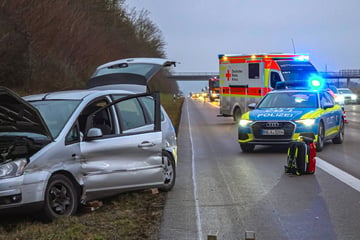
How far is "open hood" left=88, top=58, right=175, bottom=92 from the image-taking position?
1023 centimetres

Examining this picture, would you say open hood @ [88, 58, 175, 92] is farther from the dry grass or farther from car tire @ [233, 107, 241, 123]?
car tire @ [233, 107, 241, 123]

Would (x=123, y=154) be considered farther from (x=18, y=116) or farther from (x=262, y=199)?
(x=262, y=199)

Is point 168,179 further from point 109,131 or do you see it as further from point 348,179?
point 348,179

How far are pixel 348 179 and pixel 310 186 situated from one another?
942 millimetres

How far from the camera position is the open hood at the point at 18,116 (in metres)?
6.26

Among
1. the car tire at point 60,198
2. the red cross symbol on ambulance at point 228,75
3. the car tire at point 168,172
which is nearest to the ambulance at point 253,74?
the red cross symbol on ambulance at point 228,75

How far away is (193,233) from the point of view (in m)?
6.21

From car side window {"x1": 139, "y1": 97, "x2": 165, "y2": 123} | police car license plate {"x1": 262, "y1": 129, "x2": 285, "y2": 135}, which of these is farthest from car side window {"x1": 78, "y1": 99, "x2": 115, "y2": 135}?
police car license plate {"x1": 262, "y1": 129, "x2": 285, "y2": 135}

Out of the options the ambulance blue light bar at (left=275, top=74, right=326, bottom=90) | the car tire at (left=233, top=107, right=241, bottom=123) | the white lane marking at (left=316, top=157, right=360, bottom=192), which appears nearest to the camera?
the white lane marking at (left=316, top=157, right=360, bottom=192)

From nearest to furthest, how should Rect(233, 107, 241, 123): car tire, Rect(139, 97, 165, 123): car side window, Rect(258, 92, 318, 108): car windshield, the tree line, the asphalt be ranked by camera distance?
the asphalt, Rect(139, 97, 165, 123): car side window, Rect(258, 92, 318, 108): car windshield, the tree line, Rect(233, 107, 241, 123): car tire

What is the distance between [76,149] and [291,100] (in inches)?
345

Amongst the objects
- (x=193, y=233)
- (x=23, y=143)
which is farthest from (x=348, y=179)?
(x=23, y=143)

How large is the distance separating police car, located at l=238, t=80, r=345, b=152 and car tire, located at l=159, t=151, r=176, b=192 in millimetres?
4755

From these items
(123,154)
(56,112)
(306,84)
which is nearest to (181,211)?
(123,154)
